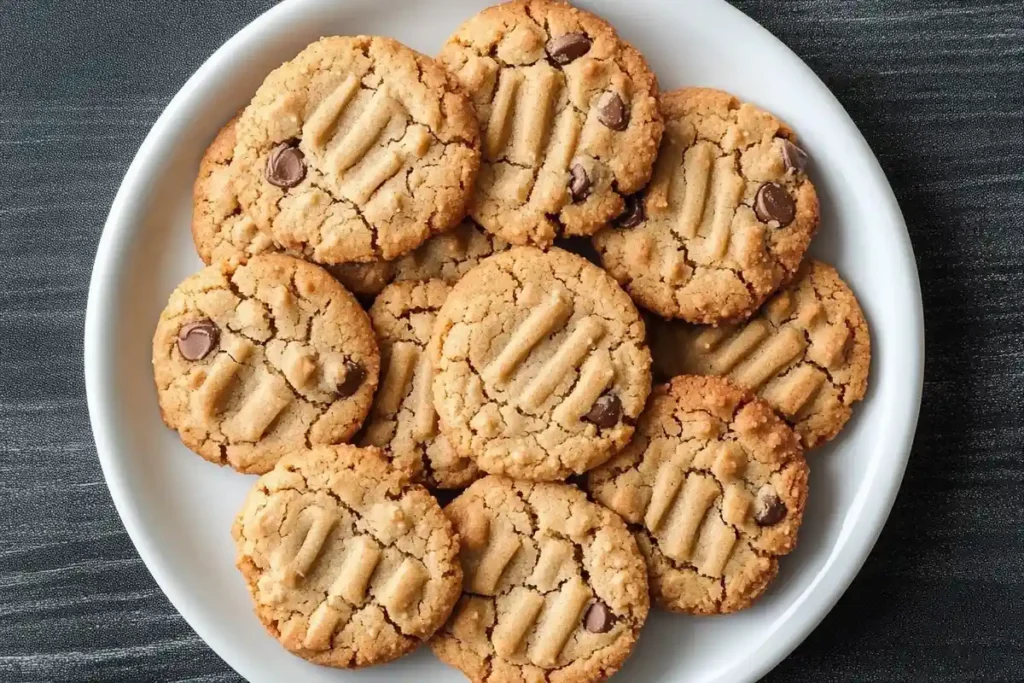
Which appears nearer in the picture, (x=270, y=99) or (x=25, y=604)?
(x=270, y=99)

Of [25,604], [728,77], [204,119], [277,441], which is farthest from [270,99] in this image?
[25,604]

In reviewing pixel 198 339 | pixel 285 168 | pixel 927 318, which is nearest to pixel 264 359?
pixel 198 339

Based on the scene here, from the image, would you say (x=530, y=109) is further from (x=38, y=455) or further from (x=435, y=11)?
(x=38, y=455)

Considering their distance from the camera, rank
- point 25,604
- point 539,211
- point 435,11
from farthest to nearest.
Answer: point 25,604, point 435,11, point 539,211

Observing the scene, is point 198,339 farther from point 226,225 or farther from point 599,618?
point 599,618

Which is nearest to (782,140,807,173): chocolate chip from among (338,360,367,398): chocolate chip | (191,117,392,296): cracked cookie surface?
(191,117,392,296): cracked cookie surface

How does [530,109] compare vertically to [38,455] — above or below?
above
